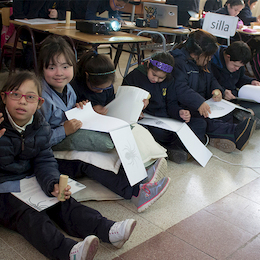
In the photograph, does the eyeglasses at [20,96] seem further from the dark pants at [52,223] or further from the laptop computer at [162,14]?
the laptop computer at [162,14]

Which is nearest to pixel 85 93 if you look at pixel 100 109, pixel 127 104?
pixel 100 109

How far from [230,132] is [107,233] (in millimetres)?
1445

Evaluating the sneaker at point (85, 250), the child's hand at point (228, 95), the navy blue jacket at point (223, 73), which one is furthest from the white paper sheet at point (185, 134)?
the sneaker at point (85, 250)

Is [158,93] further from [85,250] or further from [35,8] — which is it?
[35,8]

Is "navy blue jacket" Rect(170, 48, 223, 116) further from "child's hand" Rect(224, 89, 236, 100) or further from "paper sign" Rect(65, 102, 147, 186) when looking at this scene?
"paper sign" Rect(65, 102, 147, 186)

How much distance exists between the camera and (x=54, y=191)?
1158 mm

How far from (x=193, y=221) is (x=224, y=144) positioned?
A: 961 mm

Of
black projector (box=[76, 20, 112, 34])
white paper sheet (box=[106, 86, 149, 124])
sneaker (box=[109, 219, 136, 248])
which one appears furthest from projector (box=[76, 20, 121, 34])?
sneaker (box=[109, 219, 136, 248])

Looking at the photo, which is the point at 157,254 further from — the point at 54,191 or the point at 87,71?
the point at 87,71

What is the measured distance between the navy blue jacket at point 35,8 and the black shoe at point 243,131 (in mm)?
2337

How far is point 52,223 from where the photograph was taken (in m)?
1.12

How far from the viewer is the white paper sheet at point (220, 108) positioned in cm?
214

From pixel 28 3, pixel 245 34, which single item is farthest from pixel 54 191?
pixel 245 34

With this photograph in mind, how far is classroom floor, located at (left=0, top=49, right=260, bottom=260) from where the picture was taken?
1189 millimetres
